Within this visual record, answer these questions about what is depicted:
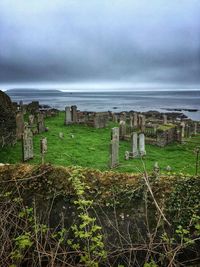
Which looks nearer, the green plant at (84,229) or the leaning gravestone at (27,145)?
the green plant at (84,229)

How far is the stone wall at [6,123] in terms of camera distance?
49.2 ft

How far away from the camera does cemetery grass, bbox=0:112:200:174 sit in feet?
43.3

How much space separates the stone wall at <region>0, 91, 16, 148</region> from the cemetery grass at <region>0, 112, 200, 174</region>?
1.85 feet

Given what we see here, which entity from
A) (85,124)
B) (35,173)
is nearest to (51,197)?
(35,173)

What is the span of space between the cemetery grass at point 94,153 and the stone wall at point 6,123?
1.85 feet

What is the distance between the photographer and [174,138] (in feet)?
63.2

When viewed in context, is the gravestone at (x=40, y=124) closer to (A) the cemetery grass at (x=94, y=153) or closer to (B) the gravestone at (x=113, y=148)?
(A) the cemetery grass at (x=94, y=153)

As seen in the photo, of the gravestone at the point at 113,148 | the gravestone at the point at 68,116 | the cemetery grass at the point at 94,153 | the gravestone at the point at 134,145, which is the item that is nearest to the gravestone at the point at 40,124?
the cemetery grass at the point at 94,153

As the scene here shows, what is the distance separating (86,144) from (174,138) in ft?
22.9

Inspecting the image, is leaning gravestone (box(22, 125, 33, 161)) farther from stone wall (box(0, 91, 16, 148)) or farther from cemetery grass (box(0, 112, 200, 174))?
stone wall (box(0, 91, 16, 148))

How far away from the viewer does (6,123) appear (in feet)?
49.9

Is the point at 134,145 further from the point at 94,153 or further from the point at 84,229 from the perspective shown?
the point at 84,229

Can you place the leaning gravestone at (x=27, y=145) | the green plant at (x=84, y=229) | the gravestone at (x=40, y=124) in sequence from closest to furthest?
the green plant at (x=84, y=229)
the leaning gravestone at (x=27, y=145)
the gravestone at (x=40, y=124)

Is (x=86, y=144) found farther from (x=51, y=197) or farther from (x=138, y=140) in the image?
(x=51, y=197)
